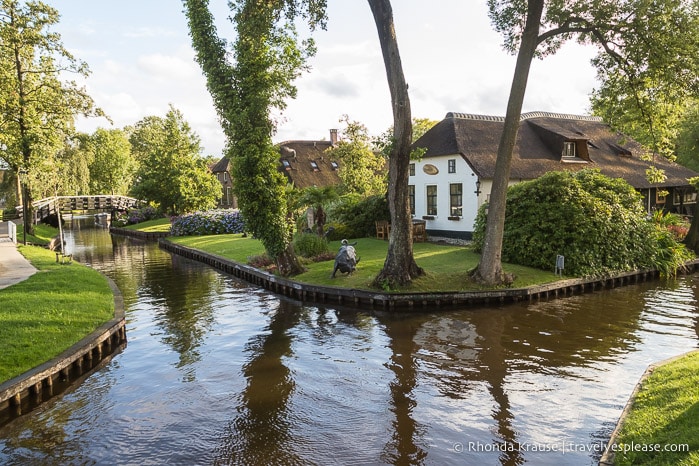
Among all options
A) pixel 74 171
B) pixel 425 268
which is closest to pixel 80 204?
pixel 74 171

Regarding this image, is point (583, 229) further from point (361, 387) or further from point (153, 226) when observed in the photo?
point (153, 226)

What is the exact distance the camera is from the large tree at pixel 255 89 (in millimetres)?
17688

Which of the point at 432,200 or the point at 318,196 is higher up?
the point at 318,196

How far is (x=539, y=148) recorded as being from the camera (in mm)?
→ 29219

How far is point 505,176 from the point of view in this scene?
16.6m

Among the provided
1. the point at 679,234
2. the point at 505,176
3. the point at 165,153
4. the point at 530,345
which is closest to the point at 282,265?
the point at 505,176

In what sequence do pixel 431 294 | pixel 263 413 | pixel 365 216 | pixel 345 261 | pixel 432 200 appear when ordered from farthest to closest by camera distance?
pixel 365 216 → pixel 432 200 → pixel 345 261 → pixel 431 294 → pixel 263 413

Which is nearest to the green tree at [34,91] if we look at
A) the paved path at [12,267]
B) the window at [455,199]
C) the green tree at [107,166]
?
the paved path at [12,267]

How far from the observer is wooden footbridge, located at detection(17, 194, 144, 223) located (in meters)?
44.4

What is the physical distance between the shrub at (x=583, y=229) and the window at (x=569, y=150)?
8.43m

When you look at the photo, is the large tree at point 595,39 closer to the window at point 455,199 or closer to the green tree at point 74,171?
the window at point 455,199

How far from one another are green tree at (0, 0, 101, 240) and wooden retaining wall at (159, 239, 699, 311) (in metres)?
16.6

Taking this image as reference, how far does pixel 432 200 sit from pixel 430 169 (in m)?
1.79

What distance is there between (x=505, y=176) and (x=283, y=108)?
836cm
